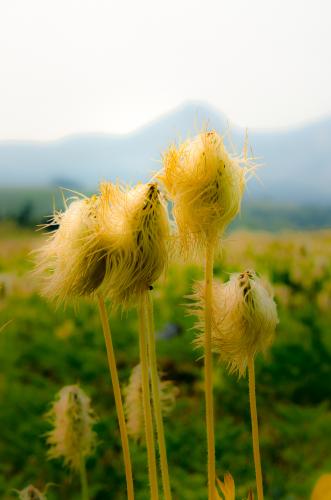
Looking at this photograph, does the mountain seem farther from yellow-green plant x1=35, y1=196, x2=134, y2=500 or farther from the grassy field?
yellow-green plant x1=35, y1=196, x2=134, y2=500

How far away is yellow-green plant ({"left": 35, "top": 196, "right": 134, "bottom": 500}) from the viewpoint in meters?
0.30

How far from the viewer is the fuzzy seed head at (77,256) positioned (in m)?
0.30

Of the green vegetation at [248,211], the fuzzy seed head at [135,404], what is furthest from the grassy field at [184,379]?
the fuzzy seed head at [135,404]

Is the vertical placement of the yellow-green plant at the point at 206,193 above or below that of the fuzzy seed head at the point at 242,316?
above

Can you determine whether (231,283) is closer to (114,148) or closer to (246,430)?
(246,430)

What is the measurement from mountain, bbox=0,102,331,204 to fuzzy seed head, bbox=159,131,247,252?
638 mm

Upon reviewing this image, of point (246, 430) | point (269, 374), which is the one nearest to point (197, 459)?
point (246, 430)

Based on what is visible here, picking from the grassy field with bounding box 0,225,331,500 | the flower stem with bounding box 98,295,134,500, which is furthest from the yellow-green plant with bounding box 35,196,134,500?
the grassy field with bounding box 0,225,331,500

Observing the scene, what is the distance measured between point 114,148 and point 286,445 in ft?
1.70

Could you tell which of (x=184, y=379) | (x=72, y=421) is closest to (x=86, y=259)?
(x=72, y=421)

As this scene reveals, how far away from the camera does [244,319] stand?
33 centimetres

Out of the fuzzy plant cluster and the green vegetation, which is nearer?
the fuzzy plant cluster

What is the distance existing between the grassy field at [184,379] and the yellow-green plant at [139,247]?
299 millimetres

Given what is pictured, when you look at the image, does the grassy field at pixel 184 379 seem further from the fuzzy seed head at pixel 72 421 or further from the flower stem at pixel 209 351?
the flower stem at pixel 209 351
